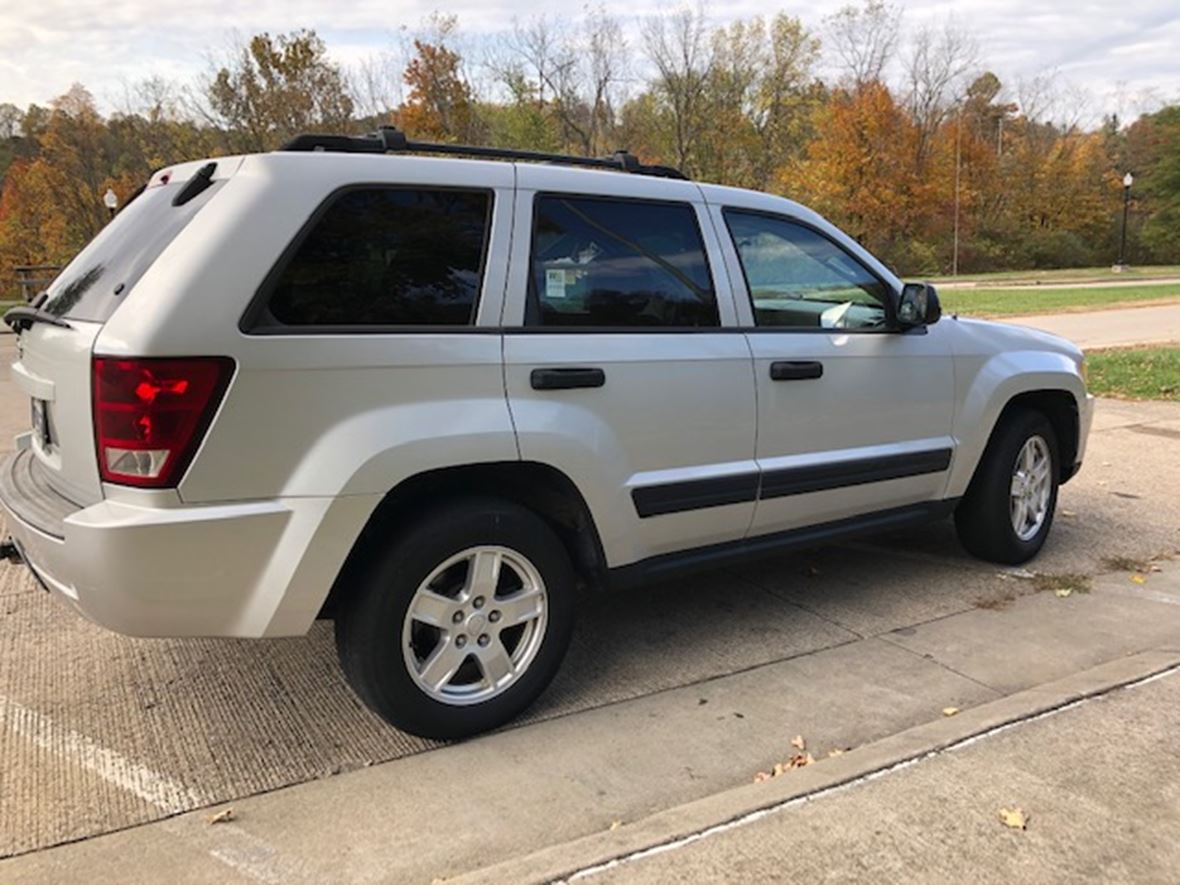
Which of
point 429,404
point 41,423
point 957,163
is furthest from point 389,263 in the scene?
point 957,163

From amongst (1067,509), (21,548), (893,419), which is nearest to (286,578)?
(21,548)

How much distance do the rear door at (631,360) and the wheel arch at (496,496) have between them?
0.06 m

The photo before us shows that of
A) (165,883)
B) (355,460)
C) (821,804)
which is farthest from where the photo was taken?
(355,460)

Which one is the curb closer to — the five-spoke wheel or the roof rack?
the five-spoke wheel

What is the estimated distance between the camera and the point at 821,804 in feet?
8.33

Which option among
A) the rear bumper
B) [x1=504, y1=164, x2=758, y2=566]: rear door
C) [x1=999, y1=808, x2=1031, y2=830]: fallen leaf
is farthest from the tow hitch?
[x1=999, y1=808, x2=1031, y2=830]: fallen leaf

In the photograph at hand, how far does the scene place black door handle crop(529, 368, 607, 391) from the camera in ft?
10.0

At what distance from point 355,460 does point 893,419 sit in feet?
8.31

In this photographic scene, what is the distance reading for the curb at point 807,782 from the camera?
2.29 metres

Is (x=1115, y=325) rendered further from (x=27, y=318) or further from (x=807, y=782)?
(x=27, y=318)

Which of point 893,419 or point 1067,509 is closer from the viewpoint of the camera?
point 893,419

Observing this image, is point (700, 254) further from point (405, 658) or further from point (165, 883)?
point (165, 883)

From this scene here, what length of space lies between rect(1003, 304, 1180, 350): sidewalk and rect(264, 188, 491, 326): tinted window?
12668 millimetres

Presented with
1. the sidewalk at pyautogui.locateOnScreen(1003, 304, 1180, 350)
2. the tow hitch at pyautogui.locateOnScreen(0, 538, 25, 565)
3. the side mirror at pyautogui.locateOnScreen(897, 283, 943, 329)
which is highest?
the side mirror at pyautogui.locateOnScreen(897, 283, 943, 329)
